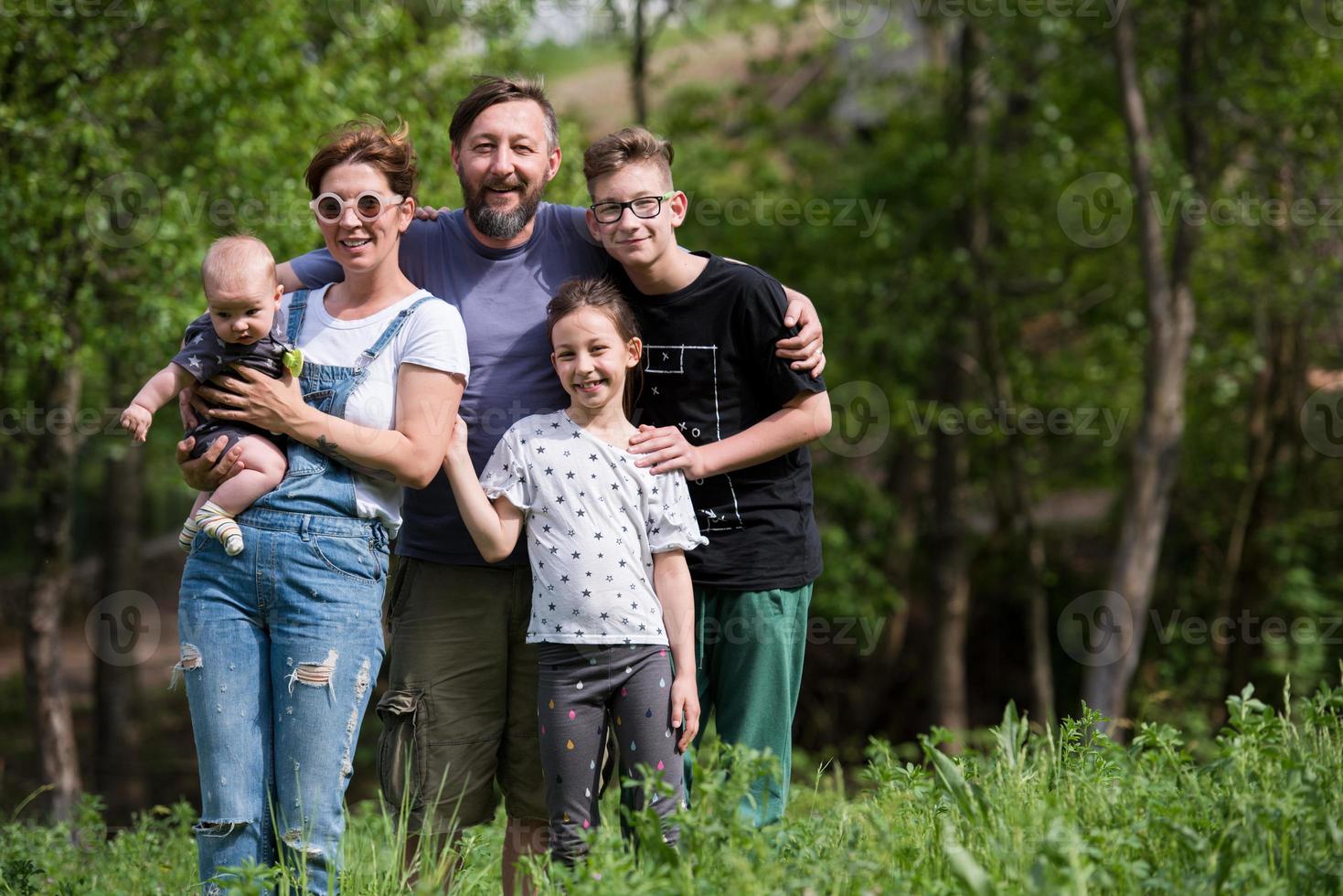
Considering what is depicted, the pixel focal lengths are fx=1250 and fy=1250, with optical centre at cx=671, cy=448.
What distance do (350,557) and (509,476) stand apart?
46 centimetres

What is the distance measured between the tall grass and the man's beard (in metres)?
1.55

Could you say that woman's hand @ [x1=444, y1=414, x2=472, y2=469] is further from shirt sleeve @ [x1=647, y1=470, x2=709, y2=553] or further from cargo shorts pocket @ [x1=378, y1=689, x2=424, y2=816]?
cargo shorts pocket @ [x1=378, y1=689, x2=424, y2=816]

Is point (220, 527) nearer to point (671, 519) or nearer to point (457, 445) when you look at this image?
point (457, 445)

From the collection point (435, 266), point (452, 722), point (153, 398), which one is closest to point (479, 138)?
point (435, 266)

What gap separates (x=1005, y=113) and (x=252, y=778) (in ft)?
39.8

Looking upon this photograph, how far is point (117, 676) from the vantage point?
507 inches

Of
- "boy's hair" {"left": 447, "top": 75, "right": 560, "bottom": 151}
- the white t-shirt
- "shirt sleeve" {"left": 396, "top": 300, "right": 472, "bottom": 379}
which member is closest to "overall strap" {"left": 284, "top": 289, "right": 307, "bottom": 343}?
the white t-shirt

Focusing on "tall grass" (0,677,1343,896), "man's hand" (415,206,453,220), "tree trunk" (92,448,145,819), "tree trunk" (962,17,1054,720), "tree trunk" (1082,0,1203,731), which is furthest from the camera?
"tree trunk" (92,448,145,819)

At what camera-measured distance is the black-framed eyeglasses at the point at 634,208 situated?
3.36 metres

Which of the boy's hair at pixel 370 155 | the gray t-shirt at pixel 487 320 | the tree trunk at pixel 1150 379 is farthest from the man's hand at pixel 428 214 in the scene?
the tree trunk at pixel 1150 379

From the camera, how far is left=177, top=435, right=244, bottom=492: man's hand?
120 inches

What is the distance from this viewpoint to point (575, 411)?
3377mm

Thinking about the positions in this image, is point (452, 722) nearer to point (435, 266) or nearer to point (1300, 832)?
point (435, 266)

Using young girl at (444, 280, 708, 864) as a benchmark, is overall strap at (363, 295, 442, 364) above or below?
above
